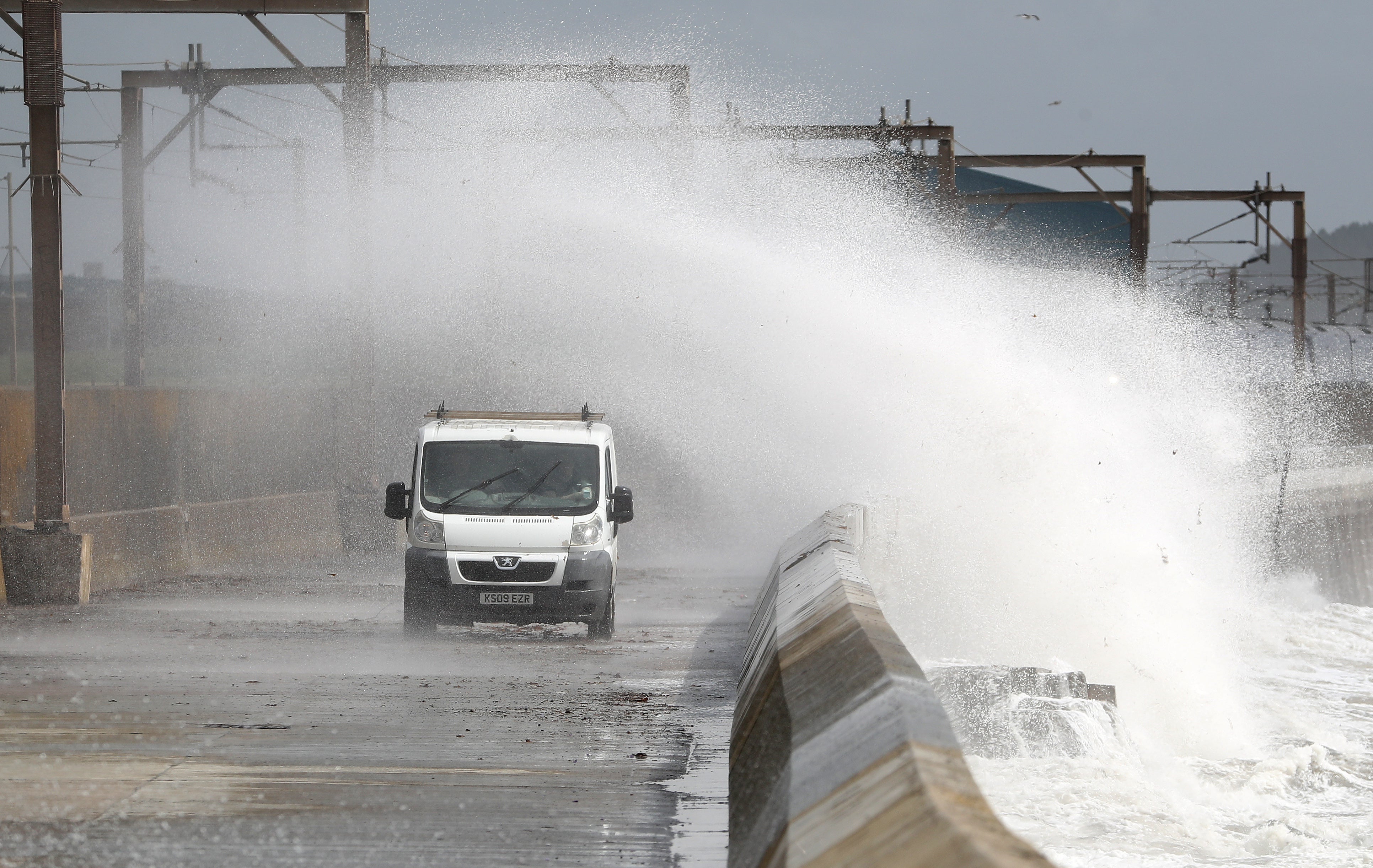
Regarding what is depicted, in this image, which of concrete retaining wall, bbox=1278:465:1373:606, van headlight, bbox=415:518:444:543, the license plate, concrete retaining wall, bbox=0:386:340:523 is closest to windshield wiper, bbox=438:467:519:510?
van headlight, bbox=415:518:444:543

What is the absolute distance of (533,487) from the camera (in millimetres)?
13000

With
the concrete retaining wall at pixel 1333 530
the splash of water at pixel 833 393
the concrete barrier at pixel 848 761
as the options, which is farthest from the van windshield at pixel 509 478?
the concrete retaining wall at pixel 1333 530

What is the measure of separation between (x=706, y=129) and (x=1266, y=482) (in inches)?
483

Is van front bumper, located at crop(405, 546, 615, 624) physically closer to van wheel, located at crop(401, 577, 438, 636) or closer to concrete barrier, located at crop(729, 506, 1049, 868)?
van wheel, located at crop(401, 577, 438, 636)

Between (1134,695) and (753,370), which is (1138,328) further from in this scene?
(1134,695)

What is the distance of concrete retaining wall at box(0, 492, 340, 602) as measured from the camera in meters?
17.0

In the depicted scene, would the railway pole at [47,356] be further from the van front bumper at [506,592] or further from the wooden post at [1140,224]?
the wooden post at [1140,224]

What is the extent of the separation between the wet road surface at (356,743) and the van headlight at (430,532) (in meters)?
0.85

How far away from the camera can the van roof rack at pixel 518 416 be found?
13680 mm

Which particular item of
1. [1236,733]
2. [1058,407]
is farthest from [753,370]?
[1236,733]

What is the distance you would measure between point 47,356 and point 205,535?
432cm

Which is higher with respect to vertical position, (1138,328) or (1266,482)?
(1138,328)

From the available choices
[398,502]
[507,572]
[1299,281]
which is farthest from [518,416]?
[1299,281]

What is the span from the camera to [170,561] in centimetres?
1833
